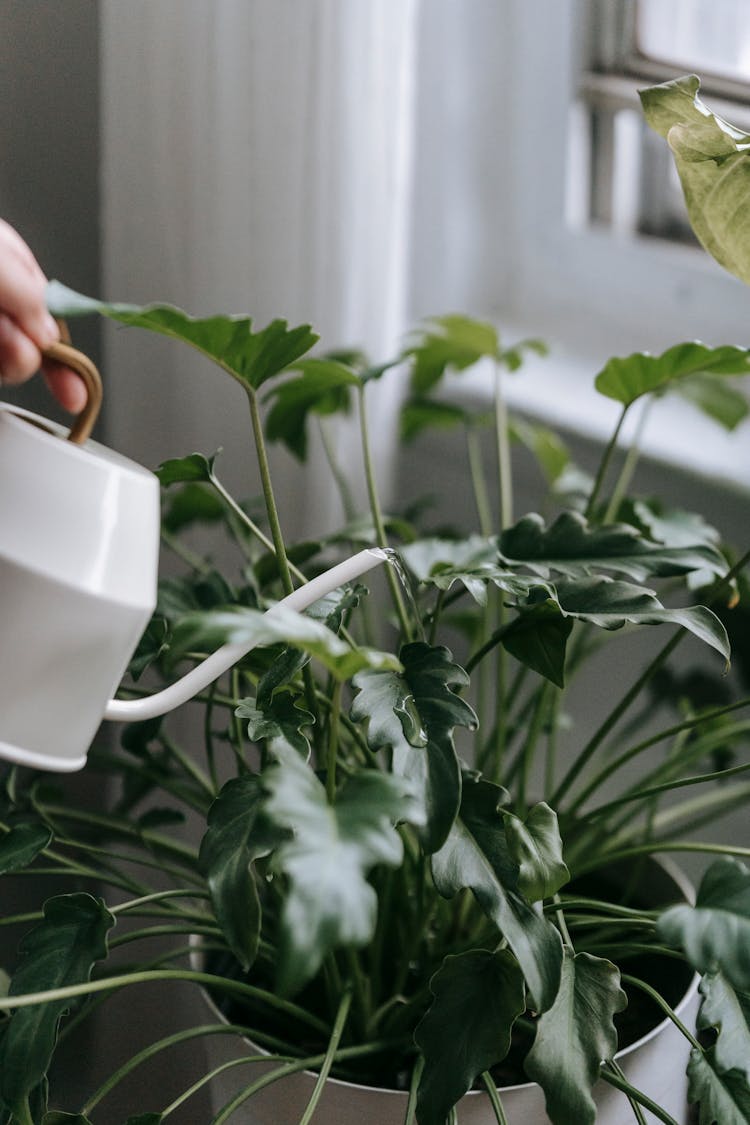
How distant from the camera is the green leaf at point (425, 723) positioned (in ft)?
1.67

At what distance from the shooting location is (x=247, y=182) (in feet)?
3.14

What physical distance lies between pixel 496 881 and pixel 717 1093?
0.15 metres

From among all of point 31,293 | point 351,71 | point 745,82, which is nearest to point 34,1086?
point 31,293

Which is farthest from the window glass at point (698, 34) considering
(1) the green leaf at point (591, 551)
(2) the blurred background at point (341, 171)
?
(1) the green leaf at point (591, 551)

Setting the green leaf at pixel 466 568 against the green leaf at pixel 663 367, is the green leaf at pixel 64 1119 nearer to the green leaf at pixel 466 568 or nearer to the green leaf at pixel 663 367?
the green leaf at pixel 466 568

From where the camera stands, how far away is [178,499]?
91 centimetres

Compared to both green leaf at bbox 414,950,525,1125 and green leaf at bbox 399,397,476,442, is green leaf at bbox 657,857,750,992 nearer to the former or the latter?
green leaf at bbox 414,950,525,1125

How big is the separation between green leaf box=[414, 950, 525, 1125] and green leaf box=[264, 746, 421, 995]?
16cm

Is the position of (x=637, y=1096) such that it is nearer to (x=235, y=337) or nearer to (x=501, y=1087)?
(x=501, y=1087)

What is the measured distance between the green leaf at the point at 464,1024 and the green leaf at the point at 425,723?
11 cm

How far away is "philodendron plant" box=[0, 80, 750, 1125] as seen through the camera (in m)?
0.50

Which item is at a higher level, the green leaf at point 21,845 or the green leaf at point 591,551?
the green leaf at point 591,551

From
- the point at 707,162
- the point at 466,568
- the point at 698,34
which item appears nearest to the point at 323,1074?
the point at 466,568

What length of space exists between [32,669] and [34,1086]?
0.78 ft
